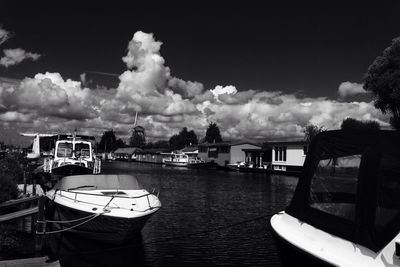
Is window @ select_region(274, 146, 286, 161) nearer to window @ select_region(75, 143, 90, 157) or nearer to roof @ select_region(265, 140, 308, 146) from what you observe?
roof @ select_region(265, 140, 308, 146)

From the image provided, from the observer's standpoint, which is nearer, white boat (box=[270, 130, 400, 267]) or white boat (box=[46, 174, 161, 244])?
white boat (box=[270, 130, 400, 267])

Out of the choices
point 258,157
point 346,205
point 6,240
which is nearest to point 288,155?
point 258,157

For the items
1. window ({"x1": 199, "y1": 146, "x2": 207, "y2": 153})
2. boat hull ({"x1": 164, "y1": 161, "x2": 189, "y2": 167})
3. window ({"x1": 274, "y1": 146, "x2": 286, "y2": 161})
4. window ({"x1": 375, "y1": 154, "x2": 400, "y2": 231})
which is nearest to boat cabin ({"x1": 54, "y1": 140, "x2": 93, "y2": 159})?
window ({"x1": 375, "y1": 154, "x2": 400, "y2": 231})

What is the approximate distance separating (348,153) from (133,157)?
6346 inches

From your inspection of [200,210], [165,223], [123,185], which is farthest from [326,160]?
[200,210]

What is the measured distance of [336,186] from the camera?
738cm

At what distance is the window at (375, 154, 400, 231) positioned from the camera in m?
5.63

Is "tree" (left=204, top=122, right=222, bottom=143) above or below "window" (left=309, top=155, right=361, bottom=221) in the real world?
above

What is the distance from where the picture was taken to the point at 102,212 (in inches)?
517

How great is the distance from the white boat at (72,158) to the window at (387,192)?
23519 mm

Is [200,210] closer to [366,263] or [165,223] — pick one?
[165,223]

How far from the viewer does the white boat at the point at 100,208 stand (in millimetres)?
13219

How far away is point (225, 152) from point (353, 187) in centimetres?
8697

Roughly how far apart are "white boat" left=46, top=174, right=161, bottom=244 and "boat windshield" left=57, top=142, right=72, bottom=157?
15.3 meters
